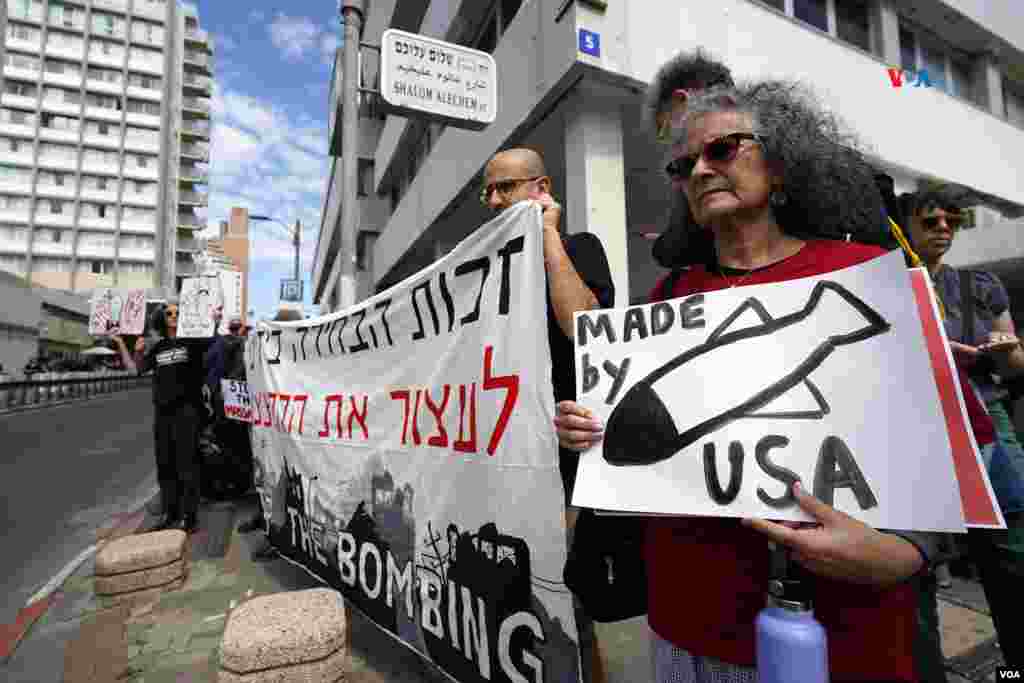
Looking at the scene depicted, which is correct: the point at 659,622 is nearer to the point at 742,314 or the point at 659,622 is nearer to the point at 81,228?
the point at 742,314

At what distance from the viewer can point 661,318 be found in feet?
3.62

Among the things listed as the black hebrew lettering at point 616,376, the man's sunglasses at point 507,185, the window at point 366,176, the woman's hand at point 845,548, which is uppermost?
the window at point 366,176

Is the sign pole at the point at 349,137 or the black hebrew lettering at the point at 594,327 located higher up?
the sign pole at the point at 349,137

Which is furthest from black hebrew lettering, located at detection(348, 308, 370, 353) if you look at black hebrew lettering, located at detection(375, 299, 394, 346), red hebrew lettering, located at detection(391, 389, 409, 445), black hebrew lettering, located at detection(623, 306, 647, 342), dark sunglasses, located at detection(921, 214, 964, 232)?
dark sunglasses, located at detection(921, 214, 964, 232)

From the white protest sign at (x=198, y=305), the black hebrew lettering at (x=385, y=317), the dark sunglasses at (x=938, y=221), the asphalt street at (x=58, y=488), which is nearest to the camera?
the dark sunglasses at (x=938, y=221)

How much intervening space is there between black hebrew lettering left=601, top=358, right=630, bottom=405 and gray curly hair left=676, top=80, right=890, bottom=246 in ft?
1.60

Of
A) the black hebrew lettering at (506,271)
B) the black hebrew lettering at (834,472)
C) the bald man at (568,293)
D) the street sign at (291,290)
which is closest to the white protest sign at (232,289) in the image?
the black hebrew lettering at (506,271)

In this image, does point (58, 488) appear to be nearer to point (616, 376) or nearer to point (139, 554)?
point (139, 554)

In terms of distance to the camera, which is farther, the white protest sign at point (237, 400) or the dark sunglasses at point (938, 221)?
the white protest sign at point (237, 400)

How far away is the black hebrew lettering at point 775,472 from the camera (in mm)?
904

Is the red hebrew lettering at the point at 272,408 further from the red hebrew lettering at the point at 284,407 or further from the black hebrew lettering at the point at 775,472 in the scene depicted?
the black hebrew lettering at the point at 775,472

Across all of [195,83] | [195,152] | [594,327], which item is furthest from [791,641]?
[195,83]

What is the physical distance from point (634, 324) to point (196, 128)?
81.0m

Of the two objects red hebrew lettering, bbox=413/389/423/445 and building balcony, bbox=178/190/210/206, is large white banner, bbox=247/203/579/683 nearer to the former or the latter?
red hebrew lettering, bbox=413/389/423/445
